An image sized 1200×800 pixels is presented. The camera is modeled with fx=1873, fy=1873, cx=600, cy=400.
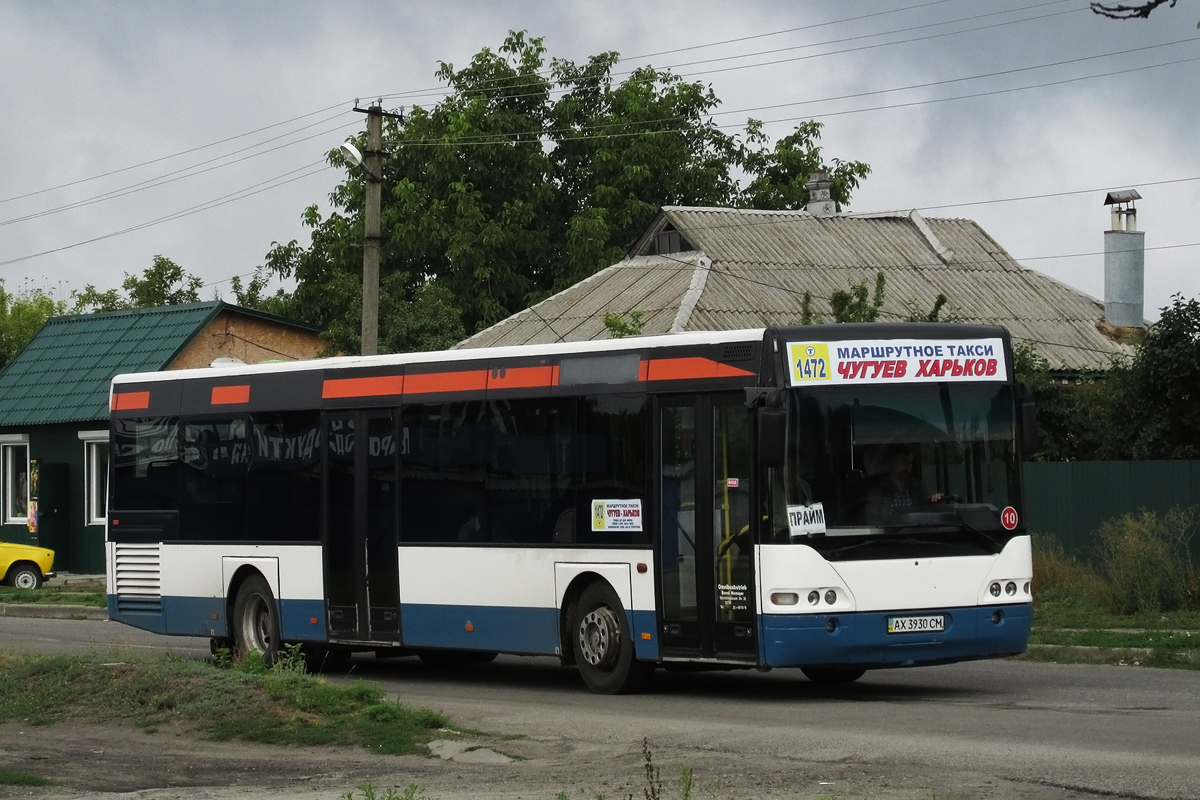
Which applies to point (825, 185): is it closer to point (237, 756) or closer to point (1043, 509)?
point (1043, 509)

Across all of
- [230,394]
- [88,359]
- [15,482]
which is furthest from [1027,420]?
[15,482]

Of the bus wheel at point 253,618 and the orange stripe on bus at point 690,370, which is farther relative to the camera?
the bus wheel at point 253,618

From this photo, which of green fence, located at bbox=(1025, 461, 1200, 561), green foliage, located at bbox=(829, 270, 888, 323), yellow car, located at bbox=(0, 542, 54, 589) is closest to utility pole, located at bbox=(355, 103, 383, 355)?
green foliage, located at bbox=(829, 270, 888, 323)

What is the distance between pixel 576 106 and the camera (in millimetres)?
59000

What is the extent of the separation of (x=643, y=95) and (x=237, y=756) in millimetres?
47322

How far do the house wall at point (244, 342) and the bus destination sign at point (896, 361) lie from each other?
84.5ft

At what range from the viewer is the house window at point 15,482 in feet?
130

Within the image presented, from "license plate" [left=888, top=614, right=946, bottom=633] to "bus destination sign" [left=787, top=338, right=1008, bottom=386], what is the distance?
172 centimetres

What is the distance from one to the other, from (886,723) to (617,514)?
10.7 feet

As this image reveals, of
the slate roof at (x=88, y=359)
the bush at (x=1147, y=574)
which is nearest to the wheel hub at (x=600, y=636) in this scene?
the bush at (x=1147, y=574)

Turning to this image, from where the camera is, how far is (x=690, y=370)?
14.2 m

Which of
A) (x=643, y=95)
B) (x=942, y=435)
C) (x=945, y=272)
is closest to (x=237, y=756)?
(x=942, y=435)

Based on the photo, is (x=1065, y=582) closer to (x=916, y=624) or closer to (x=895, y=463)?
(x=916, y=624)

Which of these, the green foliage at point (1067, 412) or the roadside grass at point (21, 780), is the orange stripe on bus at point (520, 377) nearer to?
Result: the roadside grass at point (21, 780)
